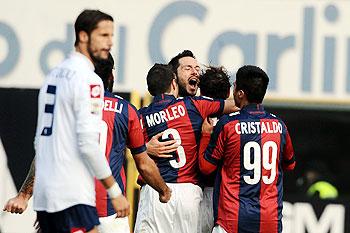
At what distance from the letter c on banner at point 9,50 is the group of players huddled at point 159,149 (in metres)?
4.04

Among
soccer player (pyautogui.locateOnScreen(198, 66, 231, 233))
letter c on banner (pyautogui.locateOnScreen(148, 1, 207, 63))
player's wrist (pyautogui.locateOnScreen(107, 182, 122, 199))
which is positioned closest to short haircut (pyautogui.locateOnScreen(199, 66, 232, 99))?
soccer player (pyautogui.locateOnScreen(198, 66, 231, 233))

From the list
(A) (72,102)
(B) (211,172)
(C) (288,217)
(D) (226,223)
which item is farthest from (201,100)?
(C) (288,217)

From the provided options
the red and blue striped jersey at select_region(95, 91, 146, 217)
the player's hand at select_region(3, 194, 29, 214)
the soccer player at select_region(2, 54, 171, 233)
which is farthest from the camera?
the red and blue striped jersey at select_region(95, 91, 146, 217)

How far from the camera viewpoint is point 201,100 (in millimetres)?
5980

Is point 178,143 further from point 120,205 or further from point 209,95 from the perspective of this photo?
point 120,205

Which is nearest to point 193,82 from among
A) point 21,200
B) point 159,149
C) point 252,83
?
point 159,149

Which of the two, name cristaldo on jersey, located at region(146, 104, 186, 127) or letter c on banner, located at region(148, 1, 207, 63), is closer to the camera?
name cristaldo on jersey, located at region(146, 104, 186, 127)

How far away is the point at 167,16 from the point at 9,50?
82.0 inches

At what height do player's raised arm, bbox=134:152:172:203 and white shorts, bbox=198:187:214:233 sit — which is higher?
player's raised arm, bbox=134:152:172:203

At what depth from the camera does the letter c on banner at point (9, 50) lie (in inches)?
390

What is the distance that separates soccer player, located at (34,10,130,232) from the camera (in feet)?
12.9

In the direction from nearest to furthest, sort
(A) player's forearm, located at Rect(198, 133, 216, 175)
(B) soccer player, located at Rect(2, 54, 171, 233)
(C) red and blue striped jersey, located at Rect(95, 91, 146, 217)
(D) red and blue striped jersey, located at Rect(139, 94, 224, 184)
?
1. (B) soccer player, located at Rect(2, 54, 171, 233)
2. (C) red and blue striped jersey, located at Rect(95, 91, 146, 217)
3. (A) player's forearm, located at Rect(198, 133, 216, 175)
4. (D) red and blue striped jersey, located at Rect(139, 94, 224, 184)

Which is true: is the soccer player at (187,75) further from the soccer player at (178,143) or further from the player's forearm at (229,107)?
the player's forearm at (229,107)

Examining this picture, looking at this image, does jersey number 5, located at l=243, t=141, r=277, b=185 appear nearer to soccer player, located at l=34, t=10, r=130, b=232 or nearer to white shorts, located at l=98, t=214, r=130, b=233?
white shorts, located at l=98, t=214, r=130, b=233
